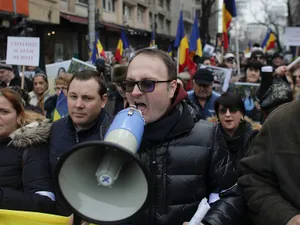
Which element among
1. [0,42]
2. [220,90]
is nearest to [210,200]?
[220,90]

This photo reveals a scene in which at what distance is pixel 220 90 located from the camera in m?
7.18

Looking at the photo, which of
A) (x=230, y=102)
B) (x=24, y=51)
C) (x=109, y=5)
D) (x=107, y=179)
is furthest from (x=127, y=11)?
(x=107, y=179)

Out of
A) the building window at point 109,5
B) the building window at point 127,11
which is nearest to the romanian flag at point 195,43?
the building window at point 109,5

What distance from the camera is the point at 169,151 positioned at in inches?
76.1

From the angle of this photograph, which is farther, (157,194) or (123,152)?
(157,194)

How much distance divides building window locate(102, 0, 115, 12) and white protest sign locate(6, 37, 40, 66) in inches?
992

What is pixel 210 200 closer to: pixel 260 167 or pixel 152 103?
pixel 260 167

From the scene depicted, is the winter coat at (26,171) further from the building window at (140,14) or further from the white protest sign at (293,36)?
the building window at (140,14)

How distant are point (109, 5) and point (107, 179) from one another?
32.2 meters

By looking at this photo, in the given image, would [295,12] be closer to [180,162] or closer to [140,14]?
[140,14]

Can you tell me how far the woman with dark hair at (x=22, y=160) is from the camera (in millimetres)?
2334

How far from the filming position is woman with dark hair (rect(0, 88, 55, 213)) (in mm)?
2334

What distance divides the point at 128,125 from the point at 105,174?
0.64 ft

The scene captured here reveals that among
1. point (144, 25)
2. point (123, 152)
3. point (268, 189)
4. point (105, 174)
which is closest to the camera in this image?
point (123, 152)
